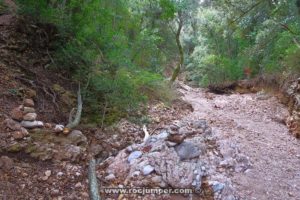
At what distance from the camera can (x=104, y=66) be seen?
208 inches

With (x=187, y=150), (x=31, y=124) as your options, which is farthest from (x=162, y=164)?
(x=31, y=124)

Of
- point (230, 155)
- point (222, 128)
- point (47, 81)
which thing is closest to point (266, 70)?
point (222, 128)

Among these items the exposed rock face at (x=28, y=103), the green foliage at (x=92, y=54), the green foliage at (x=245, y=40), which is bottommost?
the exposed rock face at (x=28, y=103)

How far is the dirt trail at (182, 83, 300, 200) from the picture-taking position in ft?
12.5

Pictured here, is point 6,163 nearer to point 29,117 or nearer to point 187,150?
point 29,117

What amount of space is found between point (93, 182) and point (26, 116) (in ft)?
4.62

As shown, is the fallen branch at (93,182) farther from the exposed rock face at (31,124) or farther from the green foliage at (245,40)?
the green foliage at (245,40)

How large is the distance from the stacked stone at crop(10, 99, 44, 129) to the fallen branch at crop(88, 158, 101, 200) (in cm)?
97

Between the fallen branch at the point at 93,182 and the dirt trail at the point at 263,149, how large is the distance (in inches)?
70.9

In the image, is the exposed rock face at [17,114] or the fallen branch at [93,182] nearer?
the fallen branch at [93,182]

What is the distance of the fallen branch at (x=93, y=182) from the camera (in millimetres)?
3311

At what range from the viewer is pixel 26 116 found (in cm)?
402

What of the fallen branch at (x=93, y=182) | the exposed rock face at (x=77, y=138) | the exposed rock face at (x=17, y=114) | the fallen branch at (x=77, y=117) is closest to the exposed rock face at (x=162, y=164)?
the fallen branch at (x=93, y=182)

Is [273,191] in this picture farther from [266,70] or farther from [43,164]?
[266,70]
